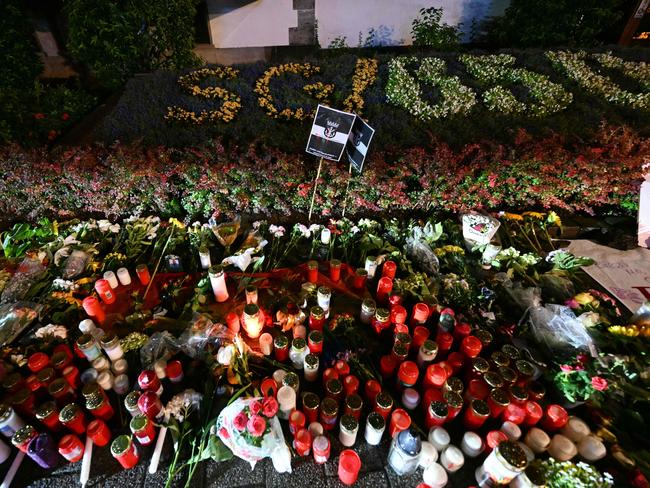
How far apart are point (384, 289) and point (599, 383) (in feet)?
5.16

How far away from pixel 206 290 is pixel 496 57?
5.44 meters

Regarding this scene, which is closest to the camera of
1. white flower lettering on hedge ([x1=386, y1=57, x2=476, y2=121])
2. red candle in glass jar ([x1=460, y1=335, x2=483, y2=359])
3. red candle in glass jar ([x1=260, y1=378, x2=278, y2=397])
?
red candle in glass jar ([x1=260, y1=378, x2=278, y2=397])

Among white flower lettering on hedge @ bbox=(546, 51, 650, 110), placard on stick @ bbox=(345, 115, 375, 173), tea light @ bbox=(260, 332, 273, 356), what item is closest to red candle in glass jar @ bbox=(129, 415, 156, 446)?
tea light @ bbox=(260, 332, 273, 356)

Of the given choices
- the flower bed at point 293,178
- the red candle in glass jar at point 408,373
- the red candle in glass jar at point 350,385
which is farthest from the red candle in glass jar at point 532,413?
the flower bed at point 293,178

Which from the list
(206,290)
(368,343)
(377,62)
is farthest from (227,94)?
(368,343)

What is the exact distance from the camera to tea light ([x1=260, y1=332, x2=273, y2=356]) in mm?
2668

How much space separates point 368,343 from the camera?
2908 millimetres

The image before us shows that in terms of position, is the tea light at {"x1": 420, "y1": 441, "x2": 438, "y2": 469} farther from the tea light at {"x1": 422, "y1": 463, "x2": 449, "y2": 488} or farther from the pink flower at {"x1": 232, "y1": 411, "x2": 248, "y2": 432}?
the pink flower at {"x1": 232, "y1": 411, "x2": 248, "y2": 432}

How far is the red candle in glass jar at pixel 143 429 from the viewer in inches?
81.4

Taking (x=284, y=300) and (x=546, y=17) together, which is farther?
(x=546, y=17)

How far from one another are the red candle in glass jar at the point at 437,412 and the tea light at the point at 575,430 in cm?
76

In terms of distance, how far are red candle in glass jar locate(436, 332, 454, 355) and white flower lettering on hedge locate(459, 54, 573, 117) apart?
3324mm

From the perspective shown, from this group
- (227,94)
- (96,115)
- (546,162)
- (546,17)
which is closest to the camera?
(546,162)

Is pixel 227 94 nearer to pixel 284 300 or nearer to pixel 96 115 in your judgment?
pixel 96 115
